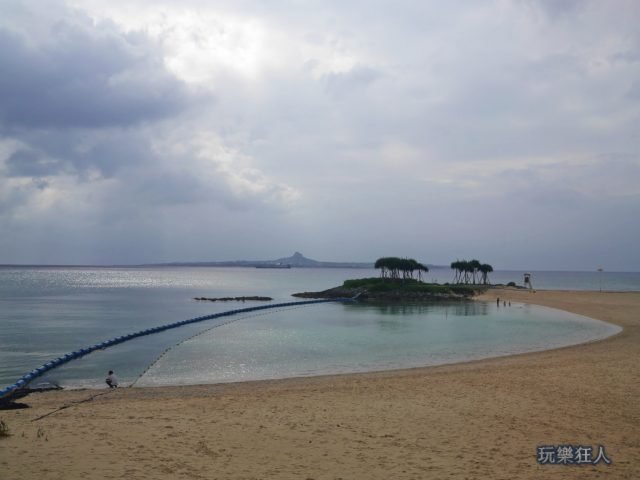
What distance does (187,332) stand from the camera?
34.9 meters

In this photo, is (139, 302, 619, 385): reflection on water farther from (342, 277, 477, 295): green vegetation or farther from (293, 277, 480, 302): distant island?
(342, 277, 477, 295): green vegetation

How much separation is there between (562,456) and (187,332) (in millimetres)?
29683

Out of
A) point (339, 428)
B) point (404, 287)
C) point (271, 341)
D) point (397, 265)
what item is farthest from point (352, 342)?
point (397, 265)

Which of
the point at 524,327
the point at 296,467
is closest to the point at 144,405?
the point at 296,467

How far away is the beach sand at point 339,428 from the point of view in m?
8.19

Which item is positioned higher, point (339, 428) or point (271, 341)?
point (339, 428)

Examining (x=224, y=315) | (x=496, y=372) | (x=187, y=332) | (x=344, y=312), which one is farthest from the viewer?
(x=344, y=312)

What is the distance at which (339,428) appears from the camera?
35.0 feet

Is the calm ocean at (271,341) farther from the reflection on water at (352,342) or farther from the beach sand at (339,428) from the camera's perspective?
the beach sand at (339,428)

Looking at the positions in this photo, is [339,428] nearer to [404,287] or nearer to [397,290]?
[397,290]

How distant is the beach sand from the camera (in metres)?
8.19

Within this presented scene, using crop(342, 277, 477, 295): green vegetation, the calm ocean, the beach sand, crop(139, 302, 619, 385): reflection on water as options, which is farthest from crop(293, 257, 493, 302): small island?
the beach sand

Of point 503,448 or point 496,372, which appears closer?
point 503,448

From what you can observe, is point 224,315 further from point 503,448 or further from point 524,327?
point 503,448
